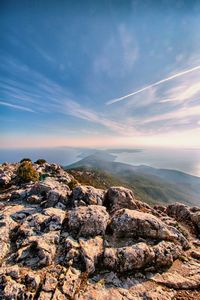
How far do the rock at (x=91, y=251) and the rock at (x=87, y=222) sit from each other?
3.08ft

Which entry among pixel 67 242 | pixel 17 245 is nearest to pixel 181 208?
pixel 67 242

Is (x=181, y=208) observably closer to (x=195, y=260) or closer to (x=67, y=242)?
(x=195, y=260)

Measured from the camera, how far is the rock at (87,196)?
1071 inches

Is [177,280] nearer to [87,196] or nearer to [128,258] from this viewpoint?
[128,258]

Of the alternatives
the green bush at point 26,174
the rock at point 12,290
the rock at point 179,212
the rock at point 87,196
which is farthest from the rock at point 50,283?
the green bush at point 26,174

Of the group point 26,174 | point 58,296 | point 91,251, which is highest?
point 26,174

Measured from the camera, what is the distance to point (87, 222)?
19.9 meters

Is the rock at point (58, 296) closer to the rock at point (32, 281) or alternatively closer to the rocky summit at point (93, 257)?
the rocky summit at point (93, 257)

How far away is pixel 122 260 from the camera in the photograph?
15.8 metres

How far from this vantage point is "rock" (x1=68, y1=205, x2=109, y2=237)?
19266 millimetres

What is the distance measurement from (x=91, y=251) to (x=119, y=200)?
12.9m

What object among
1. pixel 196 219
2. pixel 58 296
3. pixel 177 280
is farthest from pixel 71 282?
pixel 196 219

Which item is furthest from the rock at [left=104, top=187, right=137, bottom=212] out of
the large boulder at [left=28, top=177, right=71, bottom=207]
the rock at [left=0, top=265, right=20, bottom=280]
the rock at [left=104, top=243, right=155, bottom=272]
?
the rock at [left=0, top=265, right=20, bottom=280]

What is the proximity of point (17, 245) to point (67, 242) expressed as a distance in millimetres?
5020
